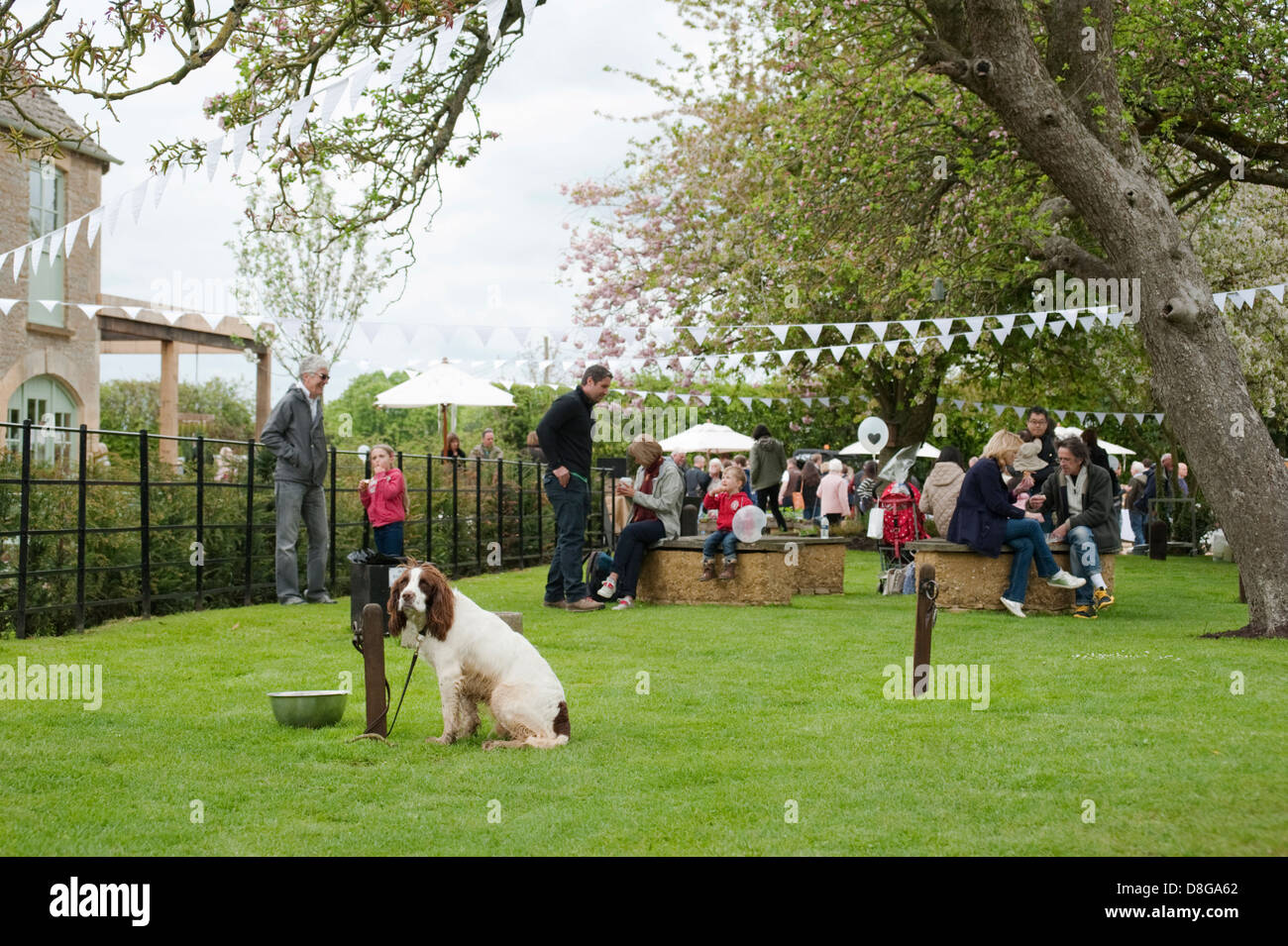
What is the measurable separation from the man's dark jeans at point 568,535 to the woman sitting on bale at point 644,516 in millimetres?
412

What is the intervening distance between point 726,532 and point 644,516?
88 cm

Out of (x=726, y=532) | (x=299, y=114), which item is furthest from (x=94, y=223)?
(x=726, y=532)

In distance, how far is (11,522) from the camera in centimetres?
Result: 1113

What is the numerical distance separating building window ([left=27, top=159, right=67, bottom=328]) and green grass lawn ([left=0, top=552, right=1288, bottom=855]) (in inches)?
592

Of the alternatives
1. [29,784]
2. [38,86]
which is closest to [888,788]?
[29,784]

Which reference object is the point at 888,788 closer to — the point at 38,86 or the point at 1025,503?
the point at 38,86

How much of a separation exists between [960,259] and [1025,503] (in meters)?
3.99

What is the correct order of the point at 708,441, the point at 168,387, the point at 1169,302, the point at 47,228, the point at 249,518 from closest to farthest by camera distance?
1. the point at 1169,302
2. the point at 249,518
3. the point at 47,228
4. the point at 168,387
5. the point at 708,441

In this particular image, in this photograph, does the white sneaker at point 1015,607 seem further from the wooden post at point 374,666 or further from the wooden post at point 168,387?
the wooden post at point 168,387

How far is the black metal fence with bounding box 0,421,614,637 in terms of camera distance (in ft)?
35.4

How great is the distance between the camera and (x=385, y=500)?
490 inches

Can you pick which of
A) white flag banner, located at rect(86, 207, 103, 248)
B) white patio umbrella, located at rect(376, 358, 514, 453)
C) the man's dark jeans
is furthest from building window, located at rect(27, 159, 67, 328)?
white flag banner, located at rect(86, 207, 103, 248)

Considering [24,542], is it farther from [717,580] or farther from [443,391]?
[443,391]

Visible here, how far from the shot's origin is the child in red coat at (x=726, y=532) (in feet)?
44.6
